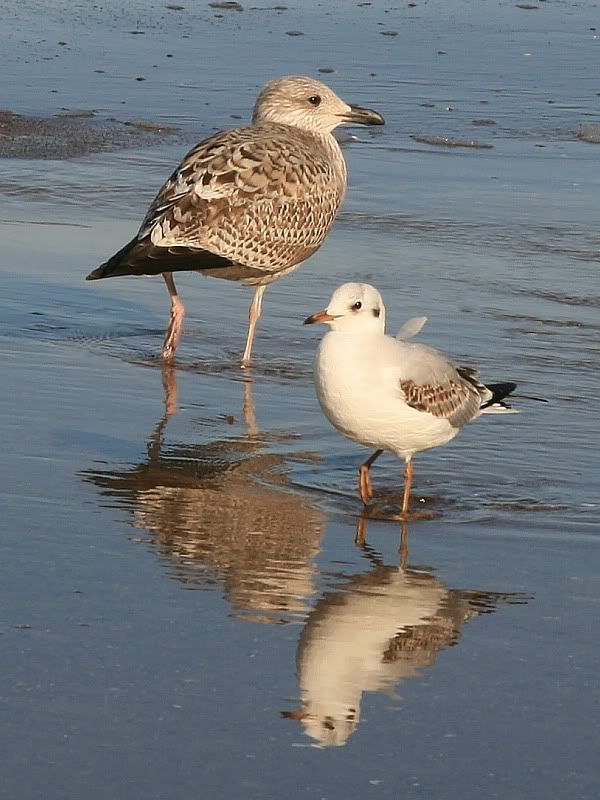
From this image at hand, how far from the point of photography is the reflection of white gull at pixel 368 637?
444 cm

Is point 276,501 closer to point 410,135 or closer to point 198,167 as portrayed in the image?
point 198,167

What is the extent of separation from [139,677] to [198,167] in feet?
15.3

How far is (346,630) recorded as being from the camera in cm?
500

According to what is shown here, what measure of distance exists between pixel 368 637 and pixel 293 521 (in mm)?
1187

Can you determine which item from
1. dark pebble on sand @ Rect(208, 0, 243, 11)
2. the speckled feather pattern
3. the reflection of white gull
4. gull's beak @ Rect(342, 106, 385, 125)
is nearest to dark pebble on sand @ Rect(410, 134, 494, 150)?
gull's beak @ Rect(342, 106, 385, 125)

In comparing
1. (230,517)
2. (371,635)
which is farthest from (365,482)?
(371,635)

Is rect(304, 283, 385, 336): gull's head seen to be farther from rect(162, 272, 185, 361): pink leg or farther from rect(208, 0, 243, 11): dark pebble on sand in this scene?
rect(208, 0, 243, 11): dark pebble on sand

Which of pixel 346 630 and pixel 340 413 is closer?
pixel 346 630

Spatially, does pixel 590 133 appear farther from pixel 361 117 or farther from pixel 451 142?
pixel 361 117

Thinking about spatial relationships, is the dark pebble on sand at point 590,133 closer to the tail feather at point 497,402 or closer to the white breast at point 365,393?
the tail feather at point 497,402

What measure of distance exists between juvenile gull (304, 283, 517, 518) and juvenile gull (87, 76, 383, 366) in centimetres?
215

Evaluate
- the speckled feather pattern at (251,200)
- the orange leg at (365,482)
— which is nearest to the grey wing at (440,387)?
the orange leg at (365,482)

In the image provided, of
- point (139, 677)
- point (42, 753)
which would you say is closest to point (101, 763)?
point (42, 753)

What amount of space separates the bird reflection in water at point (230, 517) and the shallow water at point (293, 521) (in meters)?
0.02
